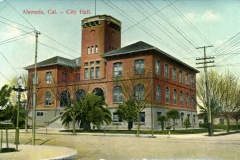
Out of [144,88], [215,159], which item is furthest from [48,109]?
[215,159]

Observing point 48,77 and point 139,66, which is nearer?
point 139,66

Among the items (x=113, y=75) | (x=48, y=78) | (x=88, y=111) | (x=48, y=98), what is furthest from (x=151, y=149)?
(x=48, y=78)

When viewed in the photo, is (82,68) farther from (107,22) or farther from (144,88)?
(144,88)

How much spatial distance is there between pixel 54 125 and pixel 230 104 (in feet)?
85.2

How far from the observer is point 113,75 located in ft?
145

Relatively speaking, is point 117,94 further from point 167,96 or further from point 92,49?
point 92,49

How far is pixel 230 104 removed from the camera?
1625 inches

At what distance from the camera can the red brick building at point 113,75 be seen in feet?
134

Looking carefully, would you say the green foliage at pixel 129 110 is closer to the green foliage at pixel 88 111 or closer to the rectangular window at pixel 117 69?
the green foliage at pixel 88 111

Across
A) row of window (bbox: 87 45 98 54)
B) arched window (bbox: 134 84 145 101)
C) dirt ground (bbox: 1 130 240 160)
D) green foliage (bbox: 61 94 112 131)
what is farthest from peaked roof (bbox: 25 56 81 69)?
dirt ground (bbox: 1 130 240 160)

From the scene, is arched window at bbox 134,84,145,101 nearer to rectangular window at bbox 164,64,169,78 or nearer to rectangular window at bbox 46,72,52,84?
rectangular window at bbox 164,64,169,78

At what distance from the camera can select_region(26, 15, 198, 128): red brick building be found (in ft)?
134

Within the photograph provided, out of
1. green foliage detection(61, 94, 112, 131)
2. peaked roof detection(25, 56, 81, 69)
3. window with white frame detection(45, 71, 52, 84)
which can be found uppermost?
peaked roof detection(25, 56, 81, 69)

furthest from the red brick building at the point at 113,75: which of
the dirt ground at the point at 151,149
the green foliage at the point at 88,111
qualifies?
the dirt ground at the point at 151,149
